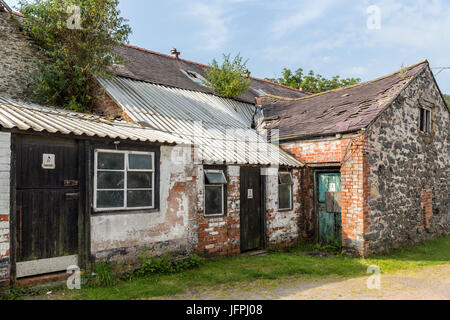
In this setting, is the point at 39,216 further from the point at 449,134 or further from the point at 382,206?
the point at 449,134

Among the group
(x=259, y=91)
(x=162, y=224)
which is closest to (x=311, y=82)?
(x=259, y=91)

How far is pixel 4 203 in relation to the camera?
226 inches

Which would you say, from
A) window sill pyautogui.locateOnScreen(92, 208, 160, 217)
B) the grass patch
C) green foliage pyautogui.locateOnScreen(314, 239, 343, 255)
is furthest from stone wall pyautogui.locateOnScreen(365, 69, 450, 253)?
window sill pyautogui.locateOnScreen(92, 208, 160, 217)

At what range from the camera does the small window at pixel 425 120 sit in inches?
504

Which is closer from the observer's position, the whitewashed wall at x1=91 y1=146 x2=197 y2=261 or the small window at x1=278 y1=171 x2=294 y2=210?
the whitewashed wall at x1=91 y1=146 x2=197 y2=261

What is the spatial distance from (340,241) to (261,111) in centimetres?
757

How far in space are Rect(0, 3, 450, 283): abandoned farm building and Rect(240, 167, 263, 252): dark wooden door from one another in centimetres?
5

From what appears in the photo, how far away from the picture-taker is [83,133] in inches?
259

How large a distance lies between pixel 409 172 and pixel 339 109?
3181 millimetres

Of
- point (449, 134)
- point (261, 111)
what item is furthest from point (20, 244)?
point (449, 134)

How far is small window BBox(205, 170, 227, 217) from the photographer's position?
927cm

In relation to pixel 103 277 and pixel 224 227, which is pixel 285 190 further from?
pixel 103 277

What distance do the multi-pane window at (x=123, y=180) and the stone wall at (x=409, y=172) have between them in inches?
250

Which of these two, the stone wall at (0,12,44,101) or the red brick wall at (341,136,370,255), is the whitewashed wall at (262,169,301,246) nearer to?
the red brick wall at (341,136,370,255)
